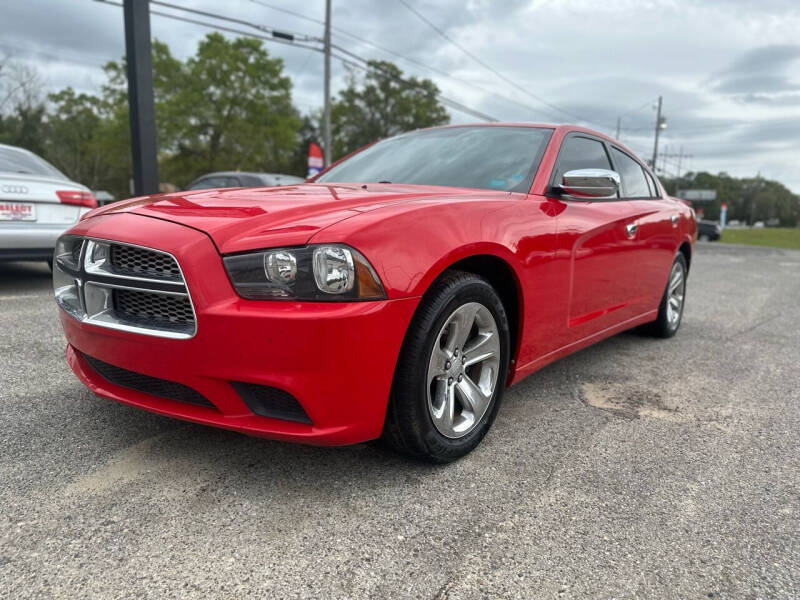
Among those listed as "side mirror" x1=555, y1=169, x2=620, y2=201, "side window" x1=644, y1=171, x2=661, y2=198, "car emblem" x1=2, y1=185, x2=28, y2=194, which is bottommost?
"car emblem" x1=2, y1=185, x2=28, y2=194

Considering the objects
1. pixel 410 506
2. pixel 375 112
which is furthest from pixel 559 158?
pixel 375 112

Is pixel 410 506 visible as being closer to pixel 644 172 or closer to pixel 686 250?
pixel 644 172

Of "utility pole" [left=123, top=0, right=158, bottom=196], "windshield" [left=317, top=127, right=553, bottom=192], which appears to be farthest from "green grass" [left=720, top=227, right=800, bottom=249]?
"windshield" [left=317, top=127, right=553, bottom=192]

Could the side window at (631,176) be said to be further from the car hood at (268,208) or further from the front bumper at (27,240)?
the front bumper at (27,240)

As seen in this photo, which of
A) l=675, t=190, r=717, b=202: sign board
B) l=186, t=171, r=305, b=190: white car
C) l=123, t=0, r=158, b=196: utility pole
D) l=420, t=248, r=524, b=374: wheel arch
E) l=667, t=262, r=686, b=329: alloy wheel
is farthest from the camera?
l=675, t=190, r=717, b=202: sign board

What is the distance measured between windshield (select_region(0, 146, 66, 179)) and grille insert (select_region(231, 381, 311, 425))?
4.41 meters

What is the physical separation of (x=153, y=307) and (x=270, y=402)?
509 millimetres

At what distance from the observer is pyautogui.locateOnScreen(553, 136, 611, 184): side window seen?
3.09 m

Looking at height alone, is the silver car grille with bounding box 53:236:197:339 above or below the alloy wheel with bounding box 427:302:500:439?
→ above

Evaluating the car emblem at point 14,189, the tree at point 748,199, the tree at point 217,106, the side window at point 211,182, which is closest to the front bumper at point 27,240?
the car emblem at point 14,189

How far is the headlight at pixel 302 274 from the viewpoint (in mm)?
1837

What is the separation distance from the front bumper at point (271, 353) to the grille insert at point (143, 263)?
0.12 feet

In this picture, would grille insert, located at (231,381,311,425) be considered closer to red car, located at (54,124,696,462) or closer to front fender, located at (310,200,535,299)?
red car, located at (54,124,696,462)

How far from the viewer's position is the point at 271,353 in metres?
1.82
